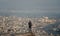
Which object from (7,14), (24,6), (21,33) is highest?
(24,6)

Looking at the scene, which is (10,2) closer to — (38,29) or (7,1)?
(7,1)

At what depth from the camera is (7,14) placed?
223cm

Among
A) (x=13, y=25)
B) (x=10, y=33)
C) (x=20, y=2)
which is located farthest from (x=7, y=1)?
(x=10, y=33)

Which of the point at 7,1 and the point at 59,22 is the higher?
the point at 7,1

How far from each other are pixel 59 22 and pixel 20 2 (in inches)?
34.6

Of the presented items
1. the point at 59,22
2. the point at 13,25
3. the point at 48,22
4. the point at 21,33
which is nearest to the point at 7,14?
the point at 13,25

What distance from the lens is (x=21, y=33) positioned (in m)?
2.19

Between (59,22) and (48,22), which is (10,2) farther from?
(59,22)

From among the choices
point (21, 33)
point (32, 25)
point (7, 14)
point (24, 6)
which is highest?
point (24, 6)

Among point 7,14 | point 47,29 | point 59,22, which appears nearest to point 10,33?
point 7,14

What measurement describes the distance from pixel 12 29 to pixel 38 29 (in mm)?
503

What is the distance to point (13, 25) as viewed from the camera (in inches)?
87.1

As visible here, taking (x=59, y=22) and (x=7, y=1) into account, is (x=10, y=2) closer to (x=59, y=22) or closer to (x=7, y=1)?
(x=7, y=1)

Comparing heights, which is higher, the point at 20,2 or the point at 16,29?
the point at 20,2
